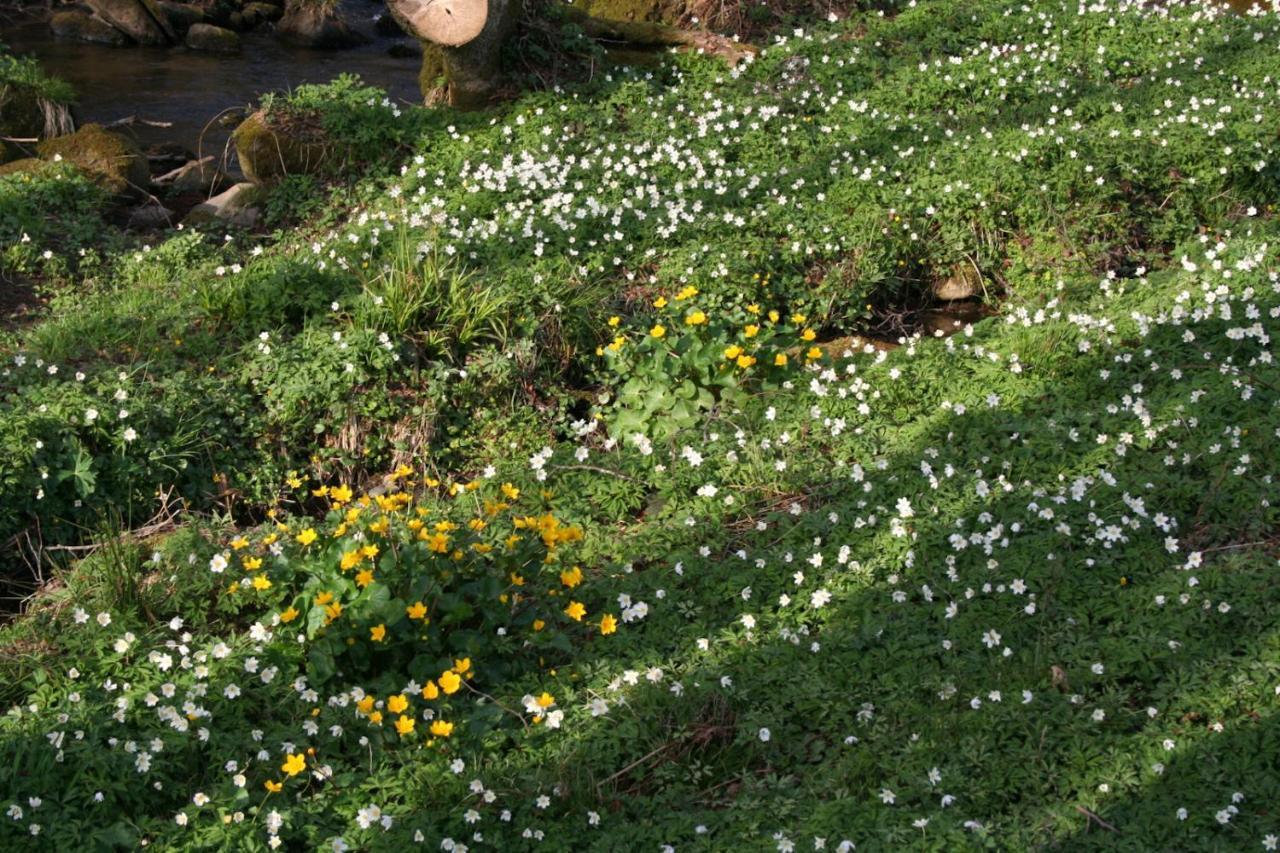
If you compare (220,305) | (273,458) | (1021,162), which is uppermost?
(1021,162)

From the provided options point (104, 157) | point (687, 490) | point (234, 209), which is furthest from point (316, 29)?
point (687, 490)

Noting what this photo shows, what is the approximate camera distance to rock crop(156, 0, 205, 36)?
47.5 feet

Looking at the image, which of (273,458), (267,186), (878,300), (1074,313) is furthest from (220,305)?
(1074,313)

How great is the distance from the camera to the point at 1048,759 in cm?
365

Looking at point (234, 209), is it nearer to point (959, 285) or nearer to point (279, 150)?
point (279, 150)

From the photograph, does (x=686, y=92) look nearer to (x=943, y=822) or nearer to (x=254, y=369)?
(x=254, y=369)

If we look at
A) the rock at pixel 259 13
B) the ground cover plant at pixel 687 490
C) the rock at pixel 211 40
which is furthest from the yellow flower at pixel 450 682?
the rock at pixel 259 13

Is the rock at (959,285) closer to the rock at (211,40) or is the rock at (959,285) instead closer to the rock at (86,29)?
the rock at (211,40)

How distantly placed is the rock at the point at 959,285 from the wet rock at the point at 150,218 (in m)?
4.79

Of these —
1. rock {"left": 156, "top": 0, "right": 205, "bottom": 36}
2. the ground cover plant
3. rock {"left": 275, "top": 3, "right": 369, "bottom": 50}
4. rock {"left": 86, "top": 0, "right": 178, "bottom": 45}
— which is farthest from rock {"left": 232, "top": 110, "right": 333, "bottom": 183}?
rock {"left": 156, "top": 0, "right": 205, "bottom": 36}

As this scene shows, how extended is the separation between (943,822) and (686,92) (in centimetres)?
626

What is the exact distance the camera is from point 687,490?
5.12 metres

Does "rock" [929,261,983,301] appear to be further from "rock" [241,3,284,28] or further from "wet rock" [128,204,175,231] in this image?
"rock" [241,3,284,28]

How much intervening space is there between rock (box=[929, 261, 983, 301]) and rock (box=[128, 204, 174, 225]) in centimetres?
480
